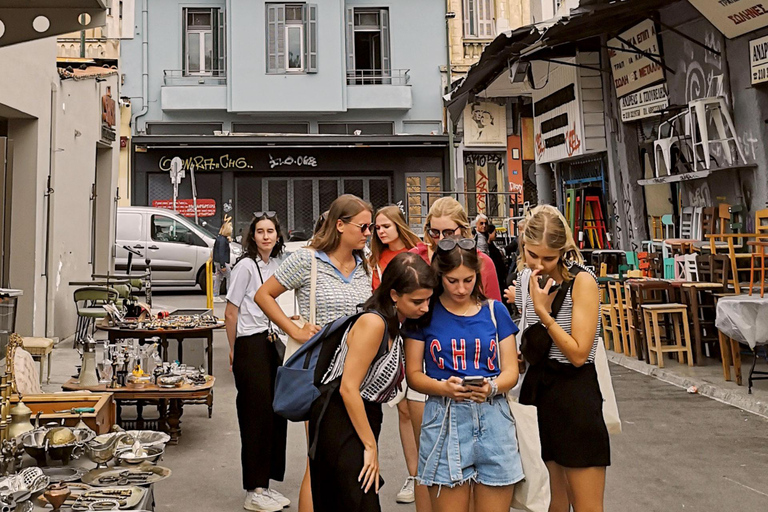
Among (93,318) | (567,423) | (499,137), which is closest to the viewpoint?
(567,423)

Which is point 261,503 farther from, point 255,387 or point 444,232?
point 444,232

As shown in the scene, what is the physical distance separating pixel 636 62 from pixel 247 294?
33.1ft

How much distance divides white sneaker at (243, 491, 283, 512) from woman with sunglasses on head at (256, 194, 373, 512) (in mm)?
899

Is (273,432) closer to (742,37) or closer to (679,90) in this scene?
(742,37)

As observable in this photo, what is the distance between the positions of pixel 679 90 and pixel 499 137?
14.1 metres

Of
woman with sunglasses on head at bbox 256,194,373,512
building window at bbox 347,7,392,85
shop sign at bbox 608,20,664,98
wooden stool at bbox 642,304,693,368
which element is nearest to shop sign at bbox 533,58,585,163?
shop sign at bbox 608,20,664,98

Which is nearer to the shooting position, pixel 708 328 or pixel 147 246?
pixel 708 328

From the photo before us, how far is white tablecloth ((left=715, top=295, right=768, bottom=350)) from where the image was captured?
26.7ft

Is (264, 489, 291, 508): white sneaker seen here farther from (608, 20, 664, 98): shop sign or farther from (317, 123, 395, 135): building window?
(317, 123, 395, 135): building window

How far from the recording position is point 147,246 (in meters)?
20.2

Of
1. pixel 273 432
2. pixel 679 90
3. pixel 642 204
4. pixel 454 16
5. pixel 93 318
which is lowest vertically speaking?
pixel 273 432

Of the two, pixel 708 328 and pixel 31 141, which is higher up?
pixel 31 141

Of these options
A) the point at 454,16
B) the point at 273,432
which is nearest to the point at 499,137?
the point at 454,16

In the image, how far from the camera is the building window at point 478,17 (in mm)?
27250
